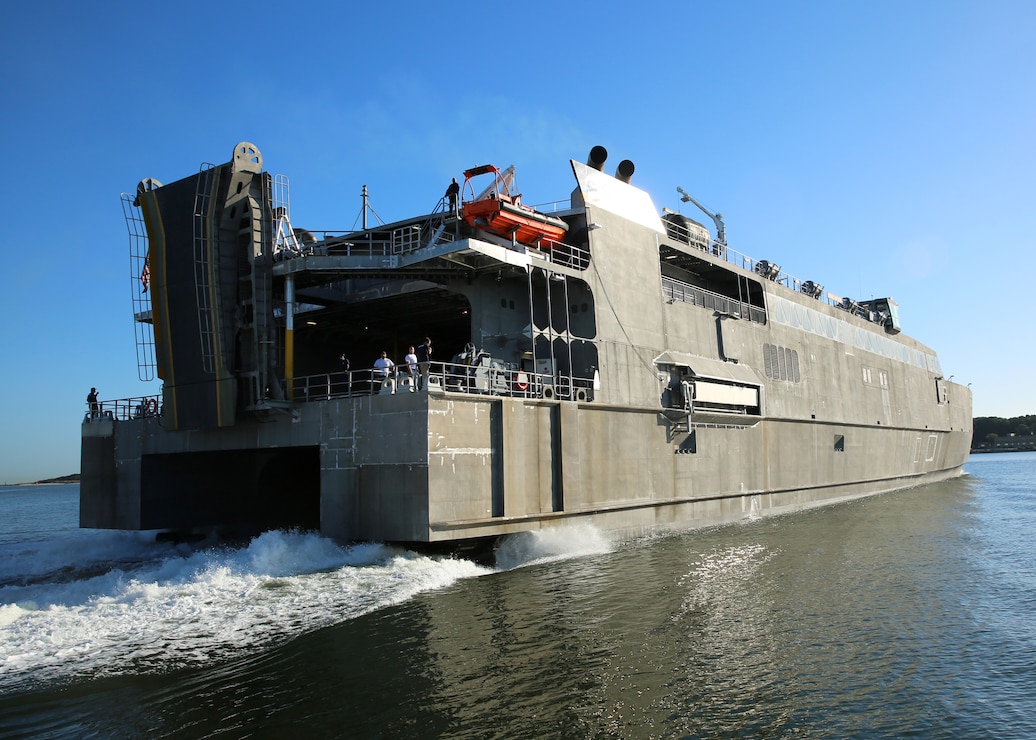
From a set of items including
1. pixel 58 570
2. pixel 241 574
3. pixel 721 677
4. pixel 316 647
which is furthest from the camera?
pixel 58 570

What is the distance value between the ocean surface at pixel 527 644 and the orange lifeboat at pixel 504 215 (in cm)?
716

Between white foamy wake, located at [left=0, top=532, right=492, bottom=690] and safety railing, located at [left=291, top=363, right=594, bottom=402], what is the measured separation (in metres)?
3.15

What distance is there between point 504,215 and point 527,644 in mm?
10313

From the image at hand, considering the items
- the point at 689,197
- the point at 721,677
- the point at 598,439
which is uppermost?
the point at 689,197

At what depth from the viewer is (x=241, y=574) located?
42.5 feet

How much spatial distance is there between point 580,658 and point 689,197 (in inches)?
903

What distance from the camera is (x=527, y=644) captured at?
935 cm

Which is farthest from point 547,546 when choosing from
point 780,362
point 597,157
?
point 780,362

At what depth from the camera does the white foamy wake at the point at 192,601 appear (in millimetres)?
9109

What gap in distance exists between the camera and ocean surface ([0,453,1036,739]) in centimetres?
716

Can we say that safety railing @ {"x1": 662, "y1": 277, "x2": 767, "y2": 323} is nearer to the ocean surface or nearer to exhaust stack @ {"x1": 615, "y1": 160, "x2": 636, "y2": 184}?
exhaust stack @ {"x1": 615, "y1": 160, "x2": 636, "y2": 184}

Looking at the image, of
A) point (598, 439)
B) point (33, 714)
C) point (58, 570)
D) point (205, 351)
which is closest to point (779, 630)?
point (598, 439)

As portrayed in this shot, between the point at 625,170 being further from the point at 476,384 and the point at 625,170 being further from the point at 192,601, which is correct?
the point at 192,601

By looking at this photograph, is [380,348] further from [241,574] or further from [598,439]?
[241,574]
